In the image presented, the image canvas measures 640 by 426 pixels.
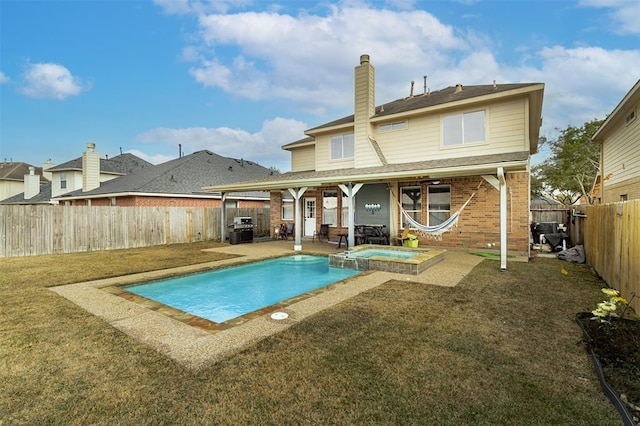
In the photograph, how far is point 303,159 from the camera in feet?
53.0

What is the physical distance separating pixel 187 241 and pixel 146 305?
1038 cm

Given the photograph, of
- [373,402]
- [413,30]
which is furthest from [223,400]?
[413,30]

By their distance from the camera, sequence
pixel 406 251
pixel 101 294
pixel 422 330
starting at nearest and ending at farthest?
1. pixel 422 330
2. pixel 101 294
3. pixel 406 251

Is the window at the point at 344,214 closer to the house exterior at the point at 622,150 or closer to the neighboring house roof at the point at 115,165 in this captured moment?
the house exterior at the point at 622,150

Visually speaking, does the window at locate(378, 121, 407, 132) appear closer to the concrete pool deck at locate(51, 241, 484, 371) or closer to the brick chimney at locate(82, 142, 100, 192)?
the concrete pool deck at locate(51, 241, 484, 371)

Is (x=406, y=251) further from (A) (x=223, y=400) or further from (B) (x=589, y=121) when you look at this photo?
(B) (x=589, y=121)

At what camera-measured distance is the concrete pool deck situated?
10.9 feet

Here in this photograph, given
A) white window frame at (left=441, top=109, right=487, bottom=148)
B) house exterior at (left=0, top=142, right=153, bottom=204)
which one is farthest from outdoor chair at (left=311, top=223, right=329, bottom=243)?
house exterior at (left=0, top=142, right=153, bottom=204)

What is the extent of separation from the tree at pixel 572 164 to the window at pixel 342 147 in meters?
18.9

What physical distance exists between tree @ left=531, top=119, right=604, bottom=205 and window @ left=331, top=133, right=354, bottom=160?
1890 cm

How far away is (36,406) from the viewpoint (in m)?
2.36

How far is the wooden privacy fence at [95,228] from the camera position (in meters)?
10.2

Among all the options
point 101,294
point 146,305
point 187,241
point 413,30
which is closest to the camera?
point 146,305

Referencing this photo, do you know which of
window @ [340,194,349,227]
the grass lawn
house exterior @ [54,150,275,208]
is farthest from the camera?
house exterior @ [54,150,275,208]
